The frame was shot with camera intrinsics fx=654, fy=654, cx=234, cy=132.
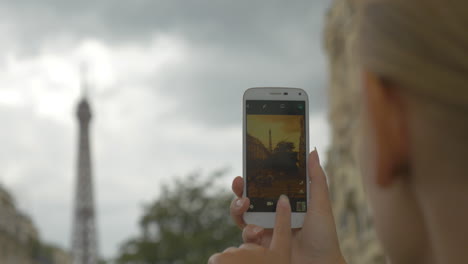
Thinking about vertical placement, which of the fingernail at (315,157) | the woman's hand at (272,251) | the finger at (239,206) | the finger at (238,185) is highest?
the fingernail at (315,157)

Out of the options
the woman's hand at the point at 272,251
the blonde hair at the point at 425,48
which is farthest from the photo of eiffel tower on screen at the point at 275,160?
the blonde hair at the point at 425,48

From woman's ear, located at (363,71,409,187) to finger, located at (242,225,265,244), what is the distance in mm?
837

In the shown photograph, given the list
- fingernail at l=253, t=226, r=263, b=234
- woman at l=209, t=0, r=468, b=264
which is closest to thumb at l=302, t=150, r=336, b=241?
fingernail at l=253, t=226, r=263, b=234

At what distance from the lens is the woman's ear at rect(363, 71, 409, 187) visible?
0.83m

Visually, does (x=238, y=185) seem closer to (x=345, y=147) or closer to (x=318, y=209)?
(x=318, y=209)

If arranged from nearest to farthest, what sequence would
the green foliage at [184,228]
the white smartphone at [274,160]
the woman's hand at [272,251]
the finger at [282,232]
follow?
1. the woman's hand at [272,251]
2. the finger at [282,232]
3. the white smartphone at [274,160]
4. the green foliage at [184,228]

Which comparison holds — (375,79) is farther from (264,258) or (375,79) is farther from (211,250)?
(211,250)

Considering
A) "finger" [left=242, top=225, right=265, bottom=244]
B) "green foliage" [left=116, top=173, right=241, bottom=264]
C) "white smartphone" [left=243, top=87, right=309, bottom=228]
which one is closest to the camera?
"finger" [left=242, top=225, right=265, bottom=244]

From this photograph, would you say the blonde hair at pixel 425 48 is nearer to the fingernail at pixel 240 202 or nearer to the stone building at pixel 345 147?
the fingernail at pixel 240 202

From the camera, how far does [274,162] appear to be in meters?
2.10

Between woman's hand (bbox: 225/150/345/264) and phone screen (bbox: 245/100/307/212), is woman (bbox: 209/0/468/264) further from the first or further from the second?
phone screen (bbox: 245/100/307/212)

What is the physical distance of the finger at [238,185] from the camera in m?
1.91

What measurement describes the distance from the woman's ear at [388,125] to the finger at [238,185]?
3.47ft

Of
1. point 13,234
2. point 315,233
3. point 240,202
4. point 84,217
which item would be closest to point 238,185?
point 240,202
